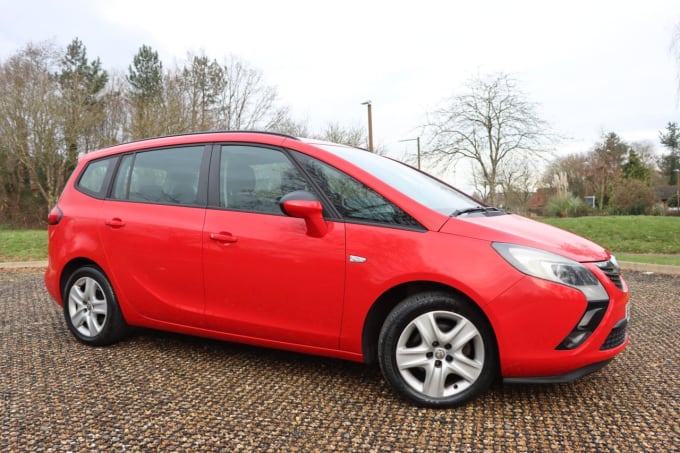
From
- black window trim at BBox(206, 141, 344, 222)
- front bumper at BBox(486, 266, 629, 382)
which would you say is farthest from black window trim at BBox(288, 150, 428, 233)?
front bumper at BBox(486, 266, 629, 382)

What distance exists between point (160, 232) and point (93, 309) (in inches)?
41.2

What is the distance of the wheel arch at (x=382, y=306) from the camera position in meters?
2.90

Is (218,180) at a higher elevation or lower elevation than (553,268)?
higher

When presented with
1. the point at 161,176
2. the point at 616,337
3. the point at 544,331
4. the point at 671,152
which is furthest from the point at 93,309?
the point at 671,152

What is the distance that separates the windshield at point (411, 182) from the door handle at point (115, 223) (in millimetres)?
1632

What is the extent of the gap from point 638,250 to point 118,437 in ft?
49.9

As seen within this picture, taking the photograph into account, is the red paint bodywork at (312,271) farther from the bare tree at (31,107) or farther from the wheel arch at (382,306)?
the bare tree at (31,107)

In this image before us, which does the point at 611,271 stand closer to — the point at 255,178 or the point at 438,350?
the point at 438,350

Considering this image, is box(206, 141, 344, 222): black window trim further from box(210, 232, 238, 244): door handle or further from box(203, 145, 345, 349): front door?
box(210, 232, 238, 244): door handle

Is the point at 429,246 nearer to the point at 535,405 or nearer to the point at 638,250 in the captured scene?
the point at 535,405

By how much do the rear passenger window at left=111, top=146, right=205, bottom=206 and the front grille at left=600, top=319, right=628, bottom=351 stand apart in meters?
2.71

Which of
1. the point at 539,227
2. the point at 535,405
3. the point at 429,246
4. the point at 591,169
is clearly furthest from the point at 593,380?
the point at 591,169

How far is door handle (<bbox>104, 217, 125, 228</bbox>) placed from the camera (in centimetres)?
391

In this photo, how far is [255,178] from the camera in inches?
138
